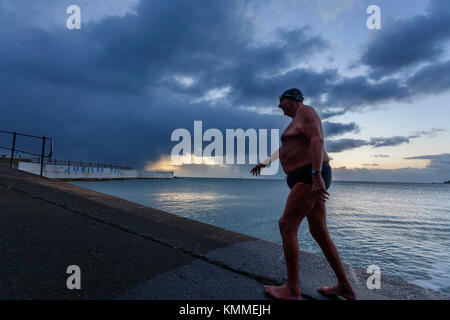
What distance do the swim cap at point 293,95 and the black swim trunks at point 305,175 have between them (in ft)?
2.19

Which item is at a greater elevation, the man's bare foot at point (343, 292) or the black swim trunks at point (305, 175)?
the black swim trunks at point (305, 175)

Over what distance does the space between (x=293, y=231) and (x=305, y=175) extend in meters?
0.48

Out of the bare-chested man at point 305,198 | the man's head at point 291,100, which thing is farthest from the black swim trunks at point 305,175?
the man's head at point 291,100

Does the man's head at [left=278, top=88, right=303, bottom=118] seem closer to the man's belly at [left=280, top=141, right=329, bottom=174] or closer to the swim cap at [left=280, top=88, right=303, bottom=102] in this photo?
the swim cap at [left=280, top=88, right=303, bottom=102]

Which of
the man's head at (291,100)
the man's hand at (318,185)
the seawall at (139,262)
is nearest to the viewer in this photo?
the man's hand at (318,185)

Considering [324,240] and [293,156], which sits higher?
[293,156]

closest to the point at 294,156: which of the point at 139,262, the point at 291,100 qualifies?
the point at 291,100

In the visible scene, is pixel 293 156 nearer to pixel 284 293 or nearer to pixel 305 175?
pixel 305 175

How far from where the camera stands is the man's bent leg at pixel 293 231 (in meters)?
1.72

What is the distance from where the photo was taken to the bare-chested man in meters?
1.71

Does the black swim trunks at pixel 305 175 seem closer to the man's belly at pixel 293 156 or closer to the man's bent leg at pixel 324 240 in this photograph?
the man's belly at pixel 293 156

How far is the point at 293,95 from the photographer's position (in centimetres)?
204
